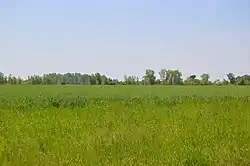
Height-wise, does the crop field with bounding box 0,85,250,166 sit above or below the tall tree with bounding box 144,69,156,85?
below

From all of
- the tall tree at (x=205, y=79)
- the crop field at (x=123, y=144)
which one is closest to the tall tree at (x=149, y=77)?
the tall tree at (x=205, y=79)

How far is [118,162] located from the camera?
26.2 ft

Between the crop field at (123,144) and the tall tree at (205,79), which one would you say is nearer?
the crop field at (123,144)

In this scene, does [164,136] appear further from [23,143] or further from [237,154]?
[23,143]

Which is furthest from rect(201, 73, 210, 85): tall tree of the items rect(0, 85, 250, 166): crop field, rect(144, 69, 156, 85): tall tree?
rect(0, 85, 250, 166): crop field

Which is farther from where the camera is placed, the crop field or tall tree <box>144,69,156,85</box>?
tall tree <box>144,69,156,85</box>

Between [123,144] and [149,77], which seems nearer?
[123,144]

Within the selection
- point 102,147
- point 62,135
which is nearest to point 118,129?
point 62,135

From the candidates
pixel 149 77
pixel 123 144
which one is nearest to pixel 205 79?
pixel 149 77

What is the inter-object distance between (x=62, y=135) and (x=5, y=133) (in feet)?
5.52

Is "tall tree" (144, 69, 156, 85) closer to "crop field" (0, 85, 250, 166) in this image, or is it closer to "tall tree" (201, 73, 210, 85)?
"tall tree" (201, 73, 210, 85)

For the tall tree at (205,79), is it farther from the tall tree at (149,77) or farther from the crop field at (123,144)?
the crop field at (123,144)

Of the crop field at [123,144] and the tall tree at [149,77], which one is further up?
the tall tree at [149,77]

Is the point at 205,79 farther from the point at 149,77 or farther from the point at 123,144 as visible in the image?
the point at 123,144
